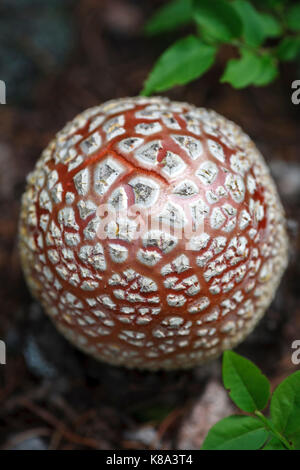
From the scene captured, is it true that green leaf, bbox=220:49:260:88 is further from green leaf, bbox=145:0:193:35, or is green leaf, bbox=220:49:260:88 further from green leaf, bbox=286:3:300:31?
green leaf, bbox=145:0:193:35

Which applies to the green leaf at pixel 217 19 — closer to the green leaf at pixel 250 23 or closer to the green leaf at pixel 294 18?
the green leaf at pixel 250 23

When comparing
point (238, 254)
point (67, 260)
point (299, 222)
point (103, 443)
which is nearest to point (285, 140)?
point (299, 222)

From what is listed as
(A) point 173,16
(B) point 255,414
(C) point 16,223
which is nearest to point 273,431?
(B) point 255,414

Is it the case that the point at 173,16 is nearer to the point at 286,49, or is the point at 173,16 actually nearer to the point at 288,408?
the point at 286,49

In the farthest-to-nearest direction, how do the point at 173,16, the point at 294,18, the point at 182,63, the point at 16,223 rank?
the point at 16,223 → the point at 173,16 → the point at 294,18 → the point at 182,63
